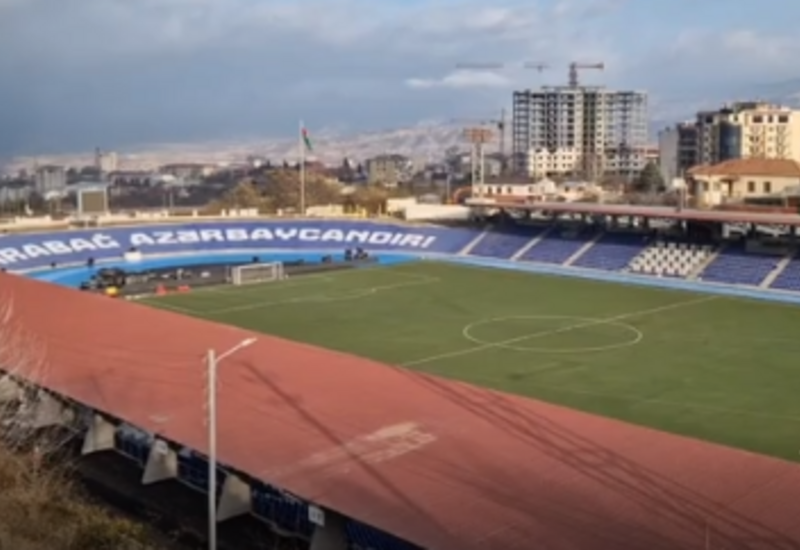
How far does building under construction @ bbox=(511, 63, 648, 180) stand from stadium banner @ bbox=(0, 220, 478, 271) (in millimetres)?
98176

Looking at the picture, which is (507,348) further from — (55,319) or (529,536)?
(529,536)

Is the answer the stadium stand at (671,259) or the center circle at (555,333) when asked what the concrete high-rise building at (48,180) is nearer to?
the stadium stand at (671,259)

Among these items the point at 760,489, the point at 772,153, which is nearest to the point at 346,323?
the point at 760,489

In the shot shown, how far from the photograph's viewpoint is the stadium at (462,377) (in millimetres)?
14000

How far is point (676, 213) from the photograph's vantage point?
4722 cm

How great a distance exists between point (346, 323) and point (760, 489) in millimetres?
23800

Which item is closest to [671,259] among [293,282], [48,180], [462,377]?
[293,282]

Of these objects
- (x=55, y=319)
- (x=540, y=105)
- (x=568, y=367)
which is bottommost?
(x=568, y=367)

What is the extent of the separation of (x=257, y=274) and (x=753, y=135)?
87380 millimetres

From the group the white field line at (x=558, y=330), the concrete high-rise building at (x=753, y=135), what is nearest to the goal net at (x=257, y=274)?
the white field line at (x=558, y=330)

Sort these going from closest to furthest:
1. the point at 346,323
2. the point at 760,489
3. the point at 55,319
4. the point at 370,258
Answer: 1. the point at 760,489
2. the point at 55,319
3. the point at 346,323
4. the point at 370,258

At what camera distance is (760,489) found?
1410 centimetres

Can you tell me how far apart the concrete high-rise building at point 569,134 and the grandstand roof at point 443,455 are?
135 metres

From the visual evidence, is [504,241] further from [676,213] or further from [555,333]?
[555,333]
